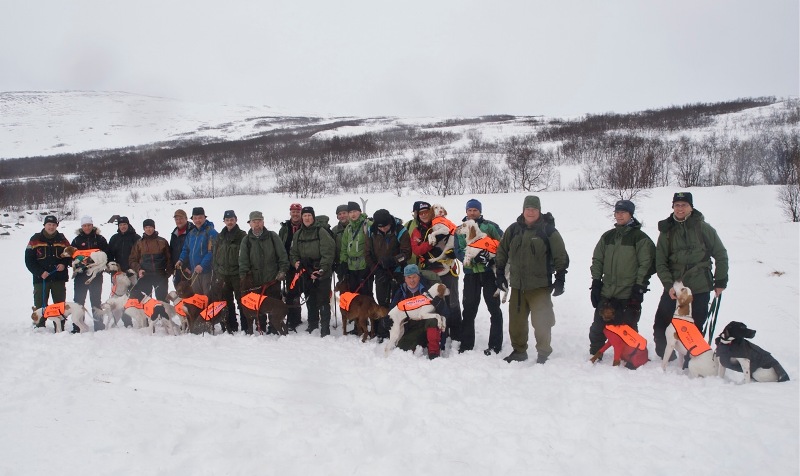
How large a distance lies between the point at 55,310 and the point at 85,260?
802mm

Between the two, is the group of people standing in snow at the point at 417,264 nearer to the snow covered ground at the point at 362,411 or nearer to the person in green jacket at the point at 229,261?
the person in green jacket at the point at 229,261

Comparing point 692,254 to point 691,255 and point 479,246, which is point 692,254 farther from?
point 479,246

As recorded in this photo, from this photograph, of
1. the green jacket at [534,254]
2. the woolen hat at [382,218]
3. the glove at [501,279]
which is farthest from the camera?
the woolen hat at [382,218]

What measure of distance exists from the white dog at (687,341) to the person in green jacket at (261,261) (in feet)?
15.1

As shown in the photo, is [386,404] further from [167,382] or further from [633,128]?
[633,128]

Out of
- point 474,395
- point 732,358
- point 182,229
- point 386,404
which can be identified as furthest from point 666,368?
point 182,229

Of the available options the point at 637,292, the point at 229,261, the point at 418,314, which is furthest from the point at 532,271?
the point at 229,261

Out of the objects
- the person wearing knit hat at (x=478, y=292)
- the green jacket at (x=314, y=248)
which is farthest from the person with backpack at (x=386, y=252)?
the person wearing knit hat at (x=478, y=292)

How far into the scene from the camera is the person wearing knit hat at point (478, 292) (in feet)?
15.6

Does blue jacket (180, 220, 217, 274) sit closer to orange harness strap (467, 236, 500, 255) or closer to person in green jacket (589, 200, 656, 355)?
orange harness strap (467, 236, 500, 255)

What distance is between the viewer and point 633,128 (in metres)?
34.8

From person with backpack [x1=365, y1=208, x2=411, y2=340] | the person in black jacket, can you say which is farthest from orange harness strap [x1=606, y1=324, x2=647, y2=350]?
the person in black jacket

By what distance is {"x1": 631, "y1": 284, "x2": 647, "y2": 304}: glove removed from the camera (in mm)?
4201

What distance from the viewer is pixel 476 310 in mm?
4852
